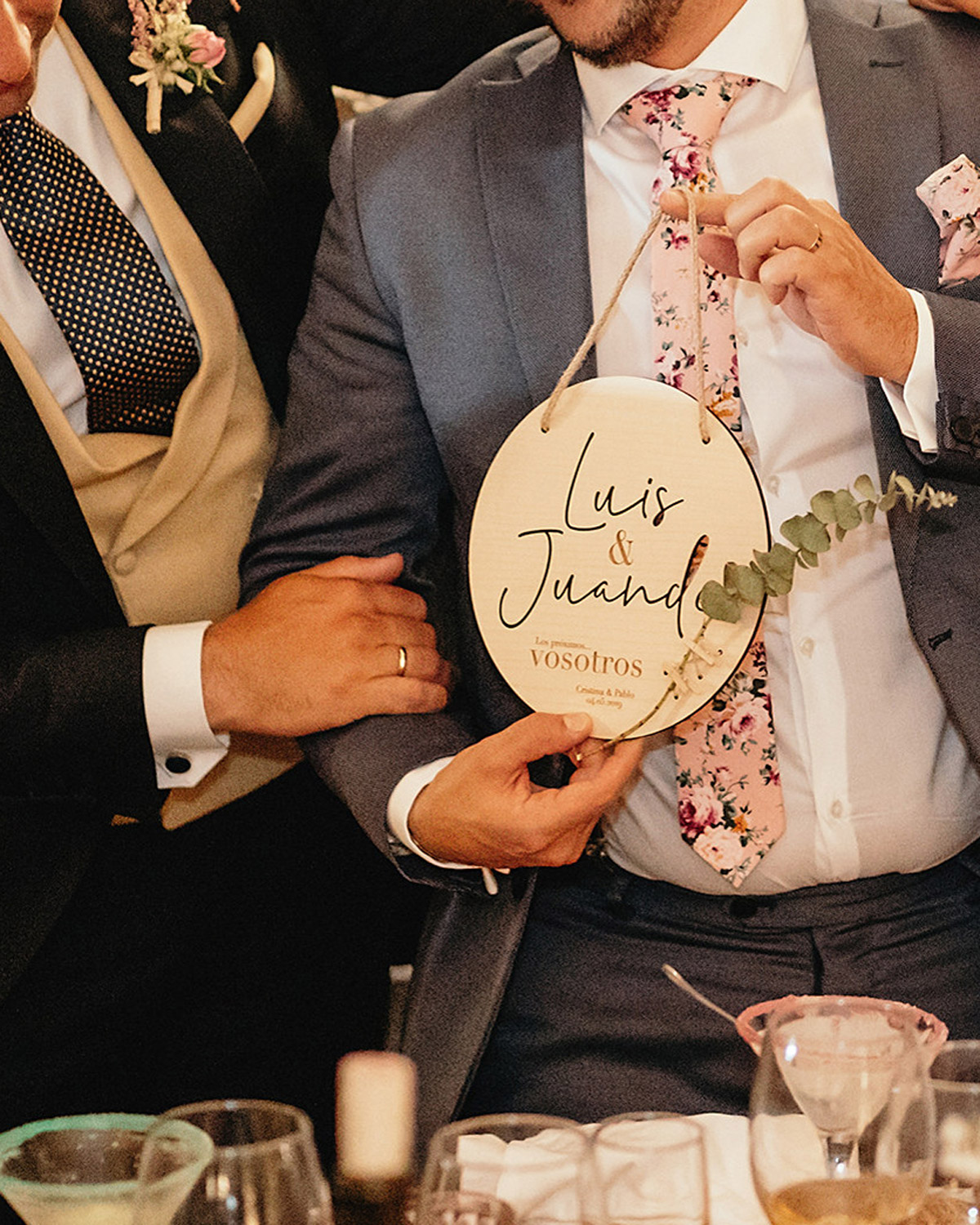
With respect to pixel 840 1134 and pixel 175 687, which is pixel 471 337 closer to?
pixel 175 687

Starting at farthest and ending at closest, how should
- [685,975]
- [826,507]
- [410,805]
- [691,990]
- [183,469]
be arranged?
1. [183,469]
2. [685,975]
3. [410,805]
4. [826,507]
5. [691,990]

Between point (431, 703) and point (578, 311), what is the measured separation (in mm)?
489

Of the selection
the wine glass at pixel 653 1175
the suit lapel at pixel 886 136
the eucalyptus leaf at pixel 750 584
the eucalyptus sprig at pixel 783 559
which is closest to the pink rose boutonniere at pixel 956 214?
the suit lapel at pixel 886 136

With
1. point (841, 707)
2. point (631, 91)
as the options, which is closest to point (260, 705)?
point (841, 707)

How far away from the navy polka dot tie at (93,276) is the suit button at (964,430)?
3.01ft

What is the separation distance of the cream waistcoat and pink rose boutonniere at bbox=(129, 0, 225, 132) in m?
0.06

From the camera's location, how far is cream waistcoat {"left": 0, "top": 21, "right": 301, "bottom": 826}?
1742 millimetres

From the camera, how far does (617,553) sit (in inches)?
53.2

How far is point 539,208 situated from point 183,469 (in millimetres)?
545

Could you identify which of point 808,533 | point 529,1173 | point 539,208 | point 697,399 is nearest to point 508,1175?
point 529,1173

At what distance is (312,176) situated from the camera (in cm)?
194

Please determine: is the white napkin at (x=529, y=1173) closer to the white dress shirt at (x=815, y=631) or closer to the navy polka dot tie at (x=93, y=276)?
the white dress shirt at (x=815, y=631)

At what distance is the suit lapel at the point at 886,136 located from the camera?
1.56 metres

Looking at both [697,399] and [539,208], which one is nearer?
[697,399]
